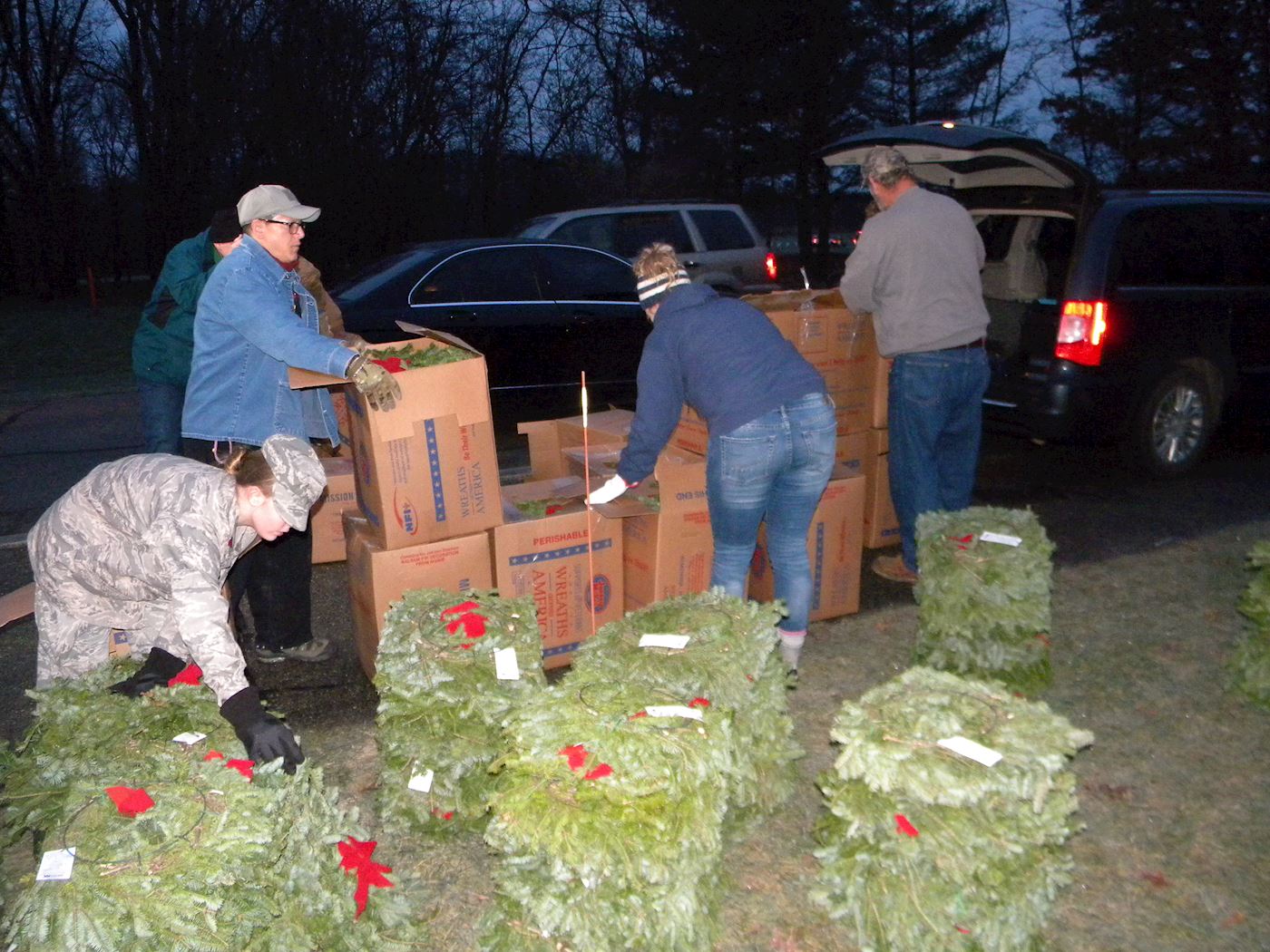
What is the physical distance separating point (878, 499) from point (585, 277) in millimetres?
4024

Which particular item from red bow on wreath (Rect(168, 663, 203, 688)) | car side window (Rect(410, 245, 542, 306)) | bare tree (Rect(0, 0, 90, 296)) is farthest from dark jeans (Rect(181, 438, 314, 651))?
bare tree (Rect(0, 0, 90, 296))

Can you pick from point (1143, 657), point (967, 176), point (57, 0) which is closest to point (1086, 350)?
point (967, 176)

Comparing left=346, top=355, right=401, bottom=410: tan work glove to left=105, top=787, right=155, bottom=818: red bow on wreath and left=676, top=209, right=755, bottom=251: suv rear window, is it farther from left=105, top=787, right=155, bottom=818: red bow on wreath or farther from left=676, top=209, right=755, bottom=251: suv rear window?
left=676, top=209, right=755, bottom=251: suv rear window

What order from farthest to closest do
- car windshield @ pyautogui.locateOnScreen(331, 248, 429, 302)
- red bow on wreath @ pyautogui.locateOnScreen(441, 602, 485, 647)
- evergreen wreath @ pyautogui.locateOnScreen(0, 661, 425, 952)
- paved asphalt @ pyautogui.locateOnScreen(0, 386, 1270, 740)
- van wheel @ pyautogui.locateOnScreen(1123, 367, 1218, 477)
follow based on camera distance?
car windshield @ pyautogui.locateOnScreen(331, 248, 429, 302) → van wheel @ pyautogui.locateOnScreen(1123, 367, 1218, 477) → paved asphalt @ pyautogui.locateOnScreen(0, 386, 1270, 740) → red bow on wreath @ pyautogui.locateOnScreen(441, 602, 485, 647) → evergreen wreath @ pyautogui.locateOnScreen(0, 661, 425, 952)

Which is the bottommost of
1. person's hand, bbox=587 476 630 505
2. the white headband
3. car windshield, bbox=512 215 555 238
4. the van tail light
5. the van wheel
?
the van wheel

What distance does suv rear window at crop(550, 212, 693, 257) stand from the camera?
10.8m

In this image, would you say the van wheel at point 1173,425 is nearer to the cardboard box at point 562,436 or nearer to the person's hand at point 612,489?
the cardboard box at point 562,436

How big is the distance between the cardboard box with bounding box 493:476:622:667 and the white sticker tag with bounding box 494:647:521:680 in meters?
1.06

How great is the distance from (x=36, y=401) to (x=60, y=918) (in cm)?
1085

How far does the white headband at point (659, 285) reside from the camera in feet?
12.5

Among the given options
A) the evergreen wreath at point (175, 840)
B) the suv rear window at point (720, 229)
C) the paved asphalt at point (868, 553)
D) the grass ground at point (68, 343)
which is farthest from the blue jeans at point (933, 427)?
the grass ground at point (68, 343)

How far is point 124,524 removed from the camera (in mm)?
3154

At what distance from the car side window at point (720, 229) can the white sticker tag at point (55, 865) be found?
9846 millimetres

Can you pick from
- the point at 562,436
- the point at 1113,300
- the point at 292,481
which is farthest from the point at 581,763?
the point at 1113,300
